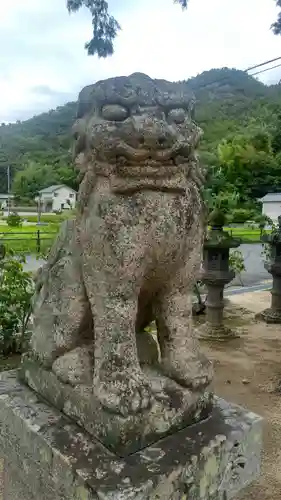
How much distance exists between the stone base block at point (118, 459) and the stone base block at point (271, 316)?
4067mm

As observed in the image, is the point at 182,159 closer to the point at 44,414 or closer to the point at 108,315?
the point at 108,315

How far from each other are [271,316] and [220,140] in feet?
9.89

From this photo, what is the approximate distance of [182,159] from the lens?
1153 millimetres

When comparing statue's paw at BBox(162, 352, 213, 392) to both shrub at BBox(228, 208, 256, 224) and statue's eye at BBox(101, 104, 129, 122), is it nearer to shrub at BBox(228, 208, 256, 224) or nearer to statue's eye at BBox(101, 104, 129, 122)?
statue's eye at BBox(101, 104, 129, 122)

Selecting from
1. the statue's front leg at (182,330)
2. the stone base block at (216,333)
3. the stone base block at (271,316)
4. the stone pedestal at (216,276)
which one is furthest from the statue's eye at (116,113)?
the stone base block at (271,316)

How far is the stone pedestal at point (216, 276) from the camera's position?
4.72 m

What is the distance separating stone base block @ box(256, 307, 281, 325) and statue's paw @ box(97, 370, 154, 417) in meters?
4.39

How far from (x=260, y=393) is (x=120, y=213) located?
8.74 feet

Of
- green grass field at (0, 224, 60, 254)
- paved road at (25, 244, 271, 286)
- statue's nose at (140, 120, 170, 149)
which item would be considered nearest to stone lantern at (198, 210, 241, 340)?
green grass field at (0, 224, 60, 254)

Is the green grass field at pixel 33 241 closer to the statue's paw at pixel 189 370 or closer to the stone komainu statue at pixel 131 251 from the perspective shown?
the stone komainu statue at pixel 131 251

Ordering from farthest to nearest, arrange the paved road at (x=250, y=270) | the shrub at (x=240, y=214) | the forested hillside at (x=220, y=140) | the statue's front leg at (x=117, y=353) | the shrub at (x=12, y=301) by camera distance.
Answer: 1. the paved road at (x=250, y=270)
2. the shrub at (x=240, y=214)
3. the forested hillside at (x=220, y=140)
4. the shrub at (x=12, y=301)
5. the statue's front leg at (x=117, y=353)

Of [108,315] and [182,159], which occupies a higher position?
[182,159]

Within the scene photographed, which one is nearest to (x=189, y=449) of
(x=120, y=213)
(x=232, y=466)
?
(x=232, y=466)

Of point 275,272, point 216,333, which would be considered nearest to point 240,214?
point 275,272
